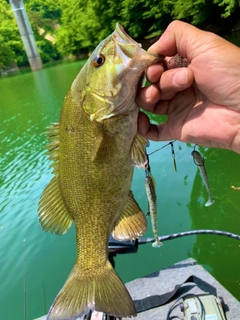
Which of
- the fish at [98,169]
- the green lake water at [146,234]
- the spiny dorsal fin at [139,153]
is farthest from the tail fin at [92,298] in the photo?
the green lake water at [146,234]

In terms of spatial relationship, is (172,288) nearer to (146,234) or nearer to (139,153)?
(146,234)

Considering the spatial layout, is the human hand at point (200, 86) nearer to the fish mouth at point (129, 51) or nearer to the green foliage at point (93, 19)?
the fish mouth at point (129, 51)

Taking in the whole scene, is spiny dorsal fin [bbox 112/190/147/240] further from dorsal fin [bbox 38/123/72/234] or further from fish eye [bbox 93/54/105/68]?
fish eye [bbox 93/54/105/68]

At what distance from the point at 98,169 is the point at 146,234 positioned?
345cm

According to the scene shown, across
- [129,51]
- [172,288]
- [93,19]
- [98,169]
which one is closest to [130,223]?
[98,169]

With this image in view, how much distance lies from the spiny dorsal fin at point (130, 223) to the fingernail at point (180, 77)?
698mm

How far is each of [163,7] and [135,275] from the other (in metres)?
29.7

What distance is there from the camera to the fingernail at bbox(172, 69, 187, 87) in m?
1.77

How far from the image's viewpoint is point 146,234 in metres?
5.13

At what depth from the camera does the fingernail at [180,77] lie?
5.79ft

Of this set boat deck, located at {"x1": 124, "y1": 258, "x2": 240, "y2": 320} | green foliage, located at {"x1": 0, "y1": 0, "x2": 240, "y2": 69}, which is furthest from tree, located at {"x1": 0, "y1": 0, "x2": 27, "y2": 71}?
boat deck, located at {"x1": 124, "y1": 258, "x2": 240, "y2": 320}

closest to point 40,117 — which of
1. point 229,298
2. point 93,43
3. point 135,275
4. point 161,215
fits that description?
point 161,215

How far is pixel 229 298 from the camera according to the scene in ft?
10.1

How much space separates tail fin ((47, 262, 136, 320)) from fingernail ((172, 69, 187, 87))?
3.71 feet
